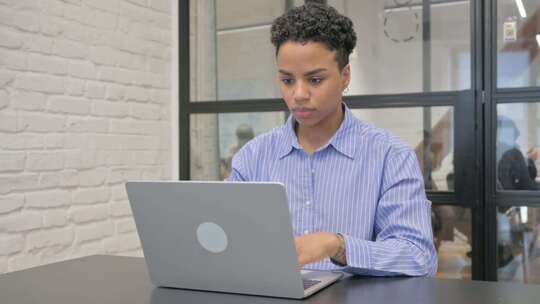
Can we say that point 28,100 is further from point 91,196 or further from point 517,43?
point 517,43

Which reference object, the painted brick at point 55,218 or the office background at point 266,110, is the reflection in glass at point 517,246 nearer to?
the office background at point 266,110

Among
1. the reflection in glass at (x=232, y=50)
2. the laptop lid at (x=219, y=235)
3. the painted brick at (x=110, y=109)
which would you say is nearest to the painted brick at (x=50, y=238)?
the painted brick at (x=110, y=109)

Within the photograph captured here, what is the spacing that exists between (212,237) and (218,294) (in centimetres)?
11

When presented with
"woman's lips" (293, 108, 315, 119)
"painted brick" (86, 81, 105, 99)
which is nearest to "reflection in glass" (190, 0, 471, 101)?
"painted brick" (86, 81, 105, 99)

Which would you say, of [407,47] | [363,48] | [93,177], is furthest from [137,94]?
[407,47]

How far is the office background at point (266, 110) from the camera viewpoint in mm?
2004

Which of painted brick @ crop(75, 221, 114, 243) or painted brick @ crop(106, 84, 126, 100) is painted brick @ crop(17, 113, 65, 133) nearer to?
painted brick @ crop(106, 84, 126, 100)

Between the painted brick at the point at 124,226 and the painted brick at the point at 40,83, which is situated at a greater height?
the painted brick at the point at 40,83

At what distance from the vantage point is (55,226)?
6.89 feet

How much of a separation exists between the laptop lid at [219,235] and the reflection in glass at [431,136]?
154cm

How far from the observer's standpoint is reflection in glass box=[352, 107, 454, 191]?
2.27 meters

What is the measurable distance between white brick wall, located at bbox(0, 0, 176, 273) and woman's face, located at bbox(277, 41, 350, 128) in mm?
1156

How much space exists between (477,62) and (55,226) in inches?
66.5

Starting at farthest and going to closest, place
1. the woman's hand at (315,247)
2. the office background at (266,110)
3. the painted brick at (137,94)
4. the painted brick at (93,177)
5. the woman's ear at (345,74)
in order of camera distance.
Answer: the painted brick at (137,94) → the painted brick at (93,177) → the office background at (266,110) → the woman's ear at (345,74) → the woman's hand at (315,247)
